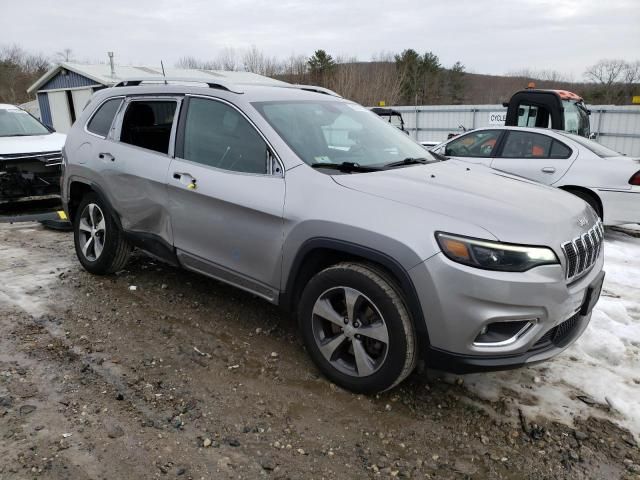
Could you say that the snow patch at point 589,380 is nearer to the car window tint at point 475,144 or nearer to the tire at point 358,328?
the tire at point 358,328

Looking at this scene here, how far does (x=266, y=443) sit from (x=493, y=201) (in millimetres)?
1818

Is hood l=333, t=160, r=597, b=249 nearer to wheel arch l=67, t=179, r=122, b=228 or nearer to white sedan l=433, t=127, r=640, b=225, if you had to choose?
wheel arch l=67, t=179, r=122, b=228

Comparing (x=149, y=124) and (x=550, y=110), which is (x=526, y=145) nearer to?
(x=550, y=110)

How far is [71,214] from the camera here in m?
5.06

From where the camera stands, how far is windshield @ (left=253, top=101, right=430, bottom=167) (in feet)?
11.0

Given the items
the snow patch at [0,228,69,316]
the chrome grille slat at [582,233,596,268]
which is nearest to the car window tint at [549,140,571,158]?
the chrome grille slat at [582,233,596,268]

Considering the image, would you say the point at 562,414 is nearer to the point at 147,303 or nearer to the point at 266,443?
the point at 266,443

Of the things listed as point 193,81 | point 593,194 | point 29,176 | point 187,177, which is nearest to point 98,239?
point 187,177

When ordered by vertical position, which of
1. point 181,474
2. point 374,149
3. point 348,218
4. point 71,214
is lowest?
point 181,474

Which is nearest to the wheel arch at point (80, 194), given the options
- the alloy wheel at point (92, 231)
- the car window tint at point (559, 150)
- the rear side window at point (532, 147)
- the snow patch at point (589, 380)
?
the alloy wheel at point (92, 231)

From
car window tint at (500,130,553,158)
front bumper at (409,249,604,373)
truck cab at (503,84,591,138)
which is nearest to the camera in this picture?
front bumper at (409,249,604,373)

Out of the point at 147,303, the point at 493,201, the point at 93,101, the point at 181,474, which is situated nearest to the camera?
the point at 181,474

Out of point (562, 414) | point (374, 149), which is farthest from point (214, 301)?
point (562, 414)

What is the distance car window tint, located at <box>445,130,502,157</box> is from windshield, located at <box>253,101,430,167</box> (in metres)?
3.98
